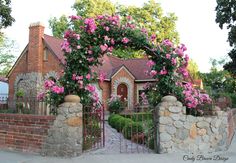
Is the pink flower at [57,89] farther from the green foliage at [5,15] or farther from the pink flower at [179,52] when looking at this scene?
the green foliage at [5,15]

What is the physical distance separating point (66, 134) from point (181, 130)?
333 centimetres

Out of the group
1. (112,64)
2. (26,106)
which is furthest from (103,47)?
(112,64)

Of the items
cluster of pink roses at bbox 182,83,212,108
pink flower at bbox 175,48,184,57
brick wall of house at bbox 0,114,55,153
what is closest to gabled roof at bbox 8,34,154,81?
cluster of pink roses at bbox 182,83,212,108

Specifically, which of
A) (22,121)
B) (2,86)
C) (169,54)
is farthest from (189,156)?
(2,86)

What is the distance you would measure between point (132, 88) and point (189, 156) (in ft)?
62.2

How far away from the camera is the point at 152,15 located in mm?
38031

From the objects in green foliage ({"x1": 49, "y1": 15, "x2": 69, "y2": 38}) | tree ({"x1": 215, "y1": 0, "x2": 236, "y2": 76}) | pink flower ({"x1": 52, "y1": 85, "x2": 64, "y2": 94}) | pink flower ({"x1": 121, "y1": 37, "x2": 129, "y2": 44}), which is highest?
green foliage ({"x1": 49, "y1": 15, "x2": 69, "y2": 38})

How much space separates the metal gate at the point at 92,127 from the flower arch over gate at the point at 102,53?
401 mm

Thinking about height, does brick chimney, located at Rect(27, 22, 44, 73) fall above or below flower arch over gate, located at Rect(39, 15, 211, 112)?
above

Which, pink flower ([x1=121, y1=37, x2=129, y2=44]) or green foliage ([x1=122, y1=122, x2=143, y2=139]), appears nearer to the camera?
pink flower ([x1=121, y1=37, x2=129, y2=44])

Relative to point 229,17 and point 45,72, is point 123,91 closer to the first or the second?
Result: point 45,72

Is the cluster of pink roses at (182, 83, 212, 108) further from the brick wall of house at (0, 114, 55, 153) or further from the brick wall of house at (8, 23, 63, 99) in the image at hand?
the brick wall of house at (8, 23, 63, 99)

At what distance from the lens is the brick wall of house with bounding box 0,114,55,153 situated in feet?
27.8

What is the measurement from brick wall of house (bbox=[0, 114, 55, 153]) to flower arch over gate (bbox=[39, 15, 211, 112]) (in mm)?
830
